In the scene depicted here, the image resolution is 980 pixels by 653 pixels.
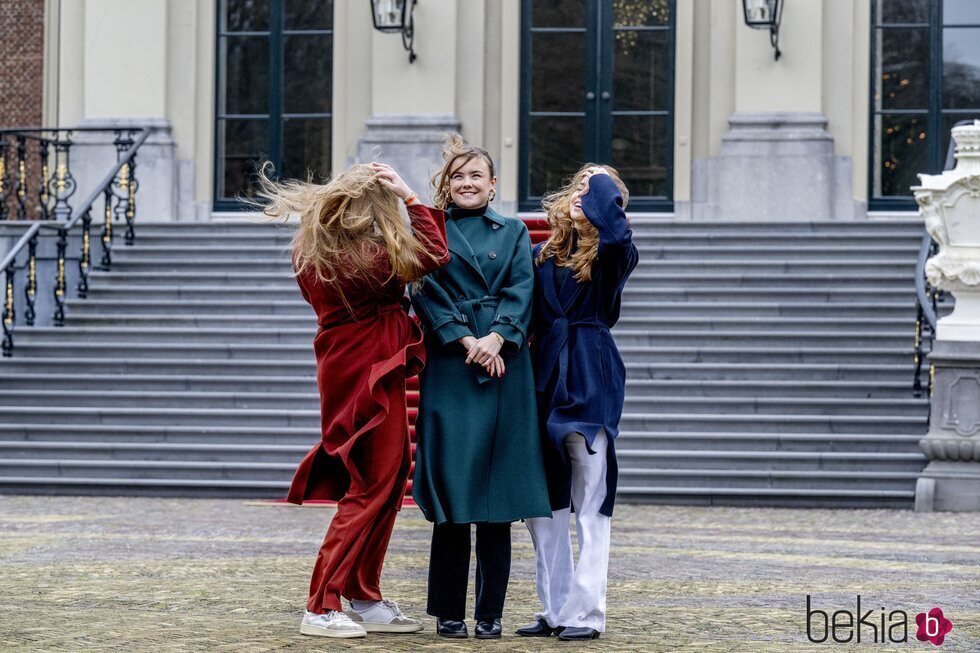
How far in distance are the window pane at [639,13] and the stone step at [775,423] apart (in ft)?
22.5

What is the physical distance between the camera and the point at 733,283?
15164mm

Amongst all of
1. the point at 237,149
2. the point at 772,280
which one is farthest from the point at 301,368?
the point at 237,149

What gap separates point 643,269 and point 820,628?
9359mm

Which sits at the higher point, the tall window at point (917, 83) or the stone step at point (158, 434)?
the tall window at point (917, 83)

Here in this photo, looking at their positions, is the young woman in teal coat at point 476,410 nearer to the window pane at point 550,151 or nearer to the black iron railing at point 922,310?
the black iron railing at point 922,310

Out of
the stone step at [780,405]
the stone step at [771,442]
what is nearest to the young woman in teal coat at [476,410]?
the stone step at [771,442]

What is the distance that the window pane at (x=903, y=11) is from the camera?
18.2 meters

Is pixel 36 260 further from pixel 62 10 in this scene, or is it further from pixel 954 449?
pixel 954 449

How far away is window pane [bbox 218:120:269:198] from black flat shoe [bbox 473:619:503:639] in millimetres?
13617

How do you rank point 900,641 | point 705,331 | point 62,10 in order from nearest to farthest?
point 900,641 < point 705,331 < point 62,10

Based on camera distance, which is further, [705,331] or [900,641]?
[705,331]

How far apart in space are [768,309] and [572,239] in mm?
8348

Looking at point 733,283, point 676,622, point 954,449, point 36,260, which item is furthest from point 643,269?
point 676,622

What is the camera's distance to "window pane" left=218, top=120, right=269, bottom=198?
758 inches
